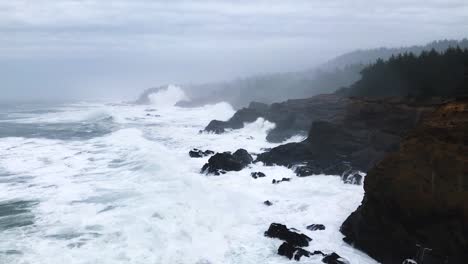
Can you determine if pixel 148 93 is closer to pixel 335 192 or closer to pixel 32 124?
pixel 32 124

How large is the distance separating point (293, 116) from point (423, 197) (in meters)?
35.2

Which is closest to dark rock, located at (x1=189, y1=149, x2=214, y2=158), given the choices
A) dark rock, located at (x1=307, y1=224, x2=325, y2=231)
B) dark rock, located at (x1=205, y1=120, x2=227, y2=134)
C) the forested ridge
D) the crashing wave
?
dark rock, located at (x1=205, y1=120, x2=227, y2=134)

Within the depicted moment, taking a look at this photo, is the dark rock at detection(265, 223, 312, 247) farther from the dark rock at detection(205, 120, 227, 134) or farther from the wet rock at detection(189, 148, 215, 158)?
the dark rock at detection(205, 120, 227, 134)

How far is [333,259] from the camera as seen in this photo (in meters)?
17.3

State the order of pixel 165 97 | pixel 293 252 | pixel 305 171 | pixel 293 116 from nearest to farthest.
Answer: pixel 293 252 < pixel 305 171 < pixel 293 116 < pixel 165 97

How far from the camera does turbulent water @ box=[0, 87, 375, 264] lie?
18.9 m

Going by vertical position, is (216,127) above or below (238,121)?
below

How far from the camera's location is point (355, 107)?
116 ft

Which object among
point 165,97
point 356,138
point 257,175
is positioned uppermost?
point 356,138

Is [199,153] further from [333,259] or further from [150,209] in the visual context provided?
[333,259]

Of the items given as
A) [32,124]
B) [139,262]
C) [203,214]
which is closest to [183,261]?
[139,262]

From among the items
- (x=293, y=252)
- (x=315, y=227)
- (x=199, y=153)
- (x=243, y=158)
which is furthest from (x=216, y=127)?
(x=293, y=252)

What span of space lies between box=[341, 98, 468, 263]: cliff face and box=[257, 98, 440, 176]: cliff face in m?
11.2

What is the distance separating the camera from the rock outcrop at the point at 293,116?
4931cm
